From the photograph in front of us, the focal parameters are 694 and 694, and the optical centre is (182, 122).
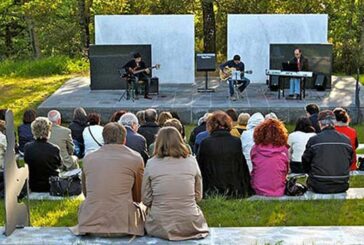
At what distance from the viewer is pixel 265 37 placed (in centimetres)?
1745

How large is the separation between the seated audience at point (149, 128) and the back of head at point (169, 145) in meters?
3.07

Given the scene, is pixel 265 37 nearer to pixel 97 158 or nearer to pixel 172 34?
pixel 172 34

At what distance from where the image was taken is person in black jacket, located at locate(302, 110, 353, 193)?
7.00 meters

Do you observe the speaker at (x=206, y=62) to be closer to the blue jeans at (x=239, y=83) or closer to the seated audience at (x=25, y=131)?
the blue jeans at (x=239, y=83)

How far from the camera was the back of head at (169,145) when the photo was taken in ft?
18.0

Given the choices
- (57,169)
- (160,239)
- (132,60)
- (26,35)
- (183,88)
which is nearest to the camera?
(160,239)

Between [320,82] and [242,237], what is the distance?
1090 cm

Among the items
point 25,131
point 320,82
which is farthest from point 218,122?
point 320,82

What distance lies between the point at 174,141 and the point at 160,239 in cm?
77

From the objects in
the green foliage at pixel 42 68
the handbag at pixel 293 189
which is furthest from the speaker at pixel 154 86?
the handbag at pixel 293 189

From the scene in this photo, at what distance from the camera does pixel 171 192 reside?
5.43 m

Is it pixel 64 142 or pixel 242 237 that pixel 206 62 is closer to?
pixel 64 142

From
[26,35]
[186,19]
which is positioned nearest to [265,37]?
[186,19]

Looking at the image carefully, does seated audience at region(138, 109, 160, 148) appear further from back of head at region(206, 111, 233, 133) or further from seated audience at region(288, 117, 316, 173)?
back of head at region(206, 111, 233, 133)
